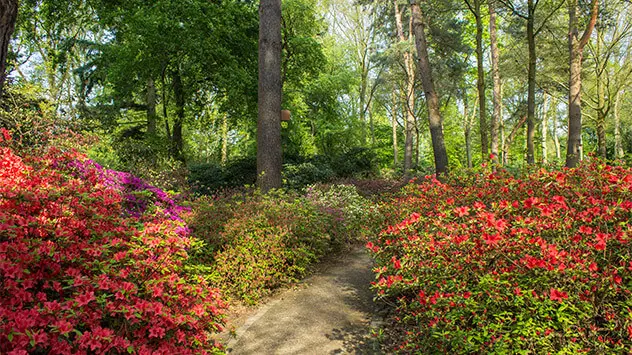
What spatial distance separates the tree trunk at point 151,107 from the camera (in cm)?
1246

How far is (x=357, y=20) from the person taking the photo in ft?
82.7

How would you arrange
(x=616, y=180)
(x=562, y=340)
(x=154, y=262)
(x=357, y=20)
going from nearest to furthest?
(x=562, y=340) → (x=154, y=262) → (x=616, y=180) → (x=357, y=20)

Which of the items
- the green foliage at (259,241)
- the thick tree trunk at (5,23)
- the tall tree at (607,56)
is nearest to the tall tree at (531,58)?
the tall tree at (607,56)

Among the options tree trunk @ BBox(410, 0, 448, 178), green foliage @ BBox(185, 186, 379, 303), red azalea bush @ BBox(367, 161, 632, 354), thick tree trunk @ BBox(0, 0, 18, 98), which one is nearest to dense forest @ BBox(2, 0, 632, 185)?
tree trunk @ BBox(410, 0, 448, 178)

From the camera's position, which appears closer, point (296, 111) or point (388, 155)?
point (296, 111)

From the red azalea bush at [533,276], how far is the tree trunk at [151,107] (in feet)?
37.8

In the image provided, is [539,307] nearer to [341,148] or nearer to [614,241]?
[614,241]

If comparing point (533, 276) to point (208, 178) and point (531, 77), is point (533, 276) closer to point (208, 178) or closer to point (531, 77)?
point (531, 77)

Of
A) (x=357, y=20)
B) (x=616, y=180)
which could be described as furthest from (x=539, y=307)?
(x=357, y=20)

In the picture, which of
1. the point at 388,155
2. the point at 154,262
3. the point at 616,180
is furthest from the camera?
the point at 388,155

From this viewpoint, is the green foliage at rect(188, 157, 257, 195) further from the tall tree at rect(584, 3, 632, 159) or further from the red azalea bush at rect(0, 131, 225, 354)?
the tall tree at rect(584, 3, 632, 159)

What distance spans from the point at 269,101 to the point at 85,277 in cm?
564

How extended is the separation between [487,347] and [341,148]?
1835 cm

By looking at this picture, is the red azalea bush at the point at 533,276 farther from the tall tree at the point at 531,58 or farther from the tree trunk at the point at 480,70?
the tall tree at the point at 531,58
